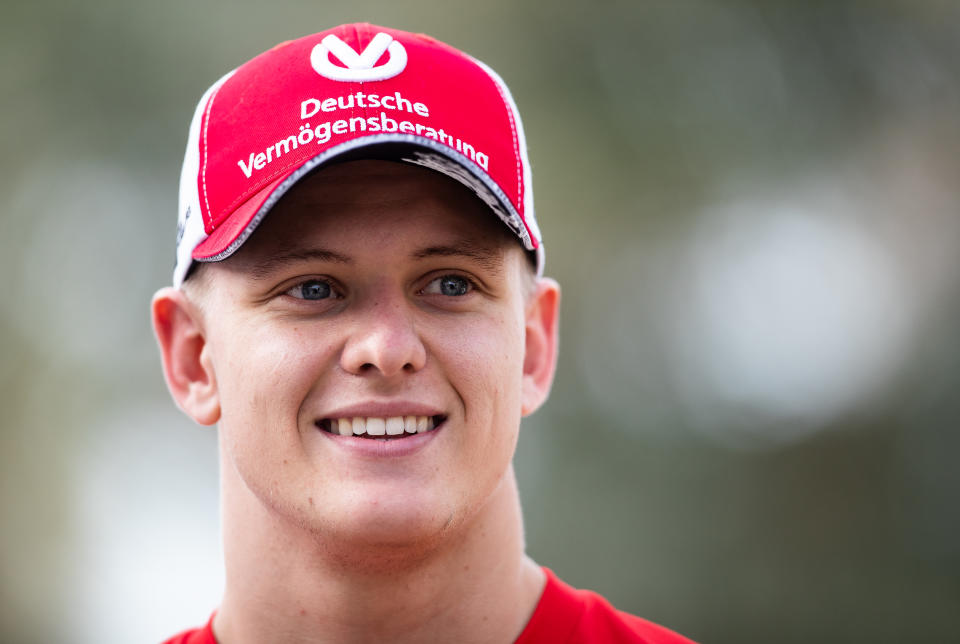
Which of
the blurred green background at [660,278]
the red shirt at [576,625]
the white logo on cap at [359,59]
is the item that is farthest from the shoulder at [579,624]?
the blurred green background at [660,278]

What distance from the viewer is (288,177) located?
5.90ft

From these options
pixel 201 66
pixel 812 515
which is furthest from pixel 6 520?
pixel 812 515

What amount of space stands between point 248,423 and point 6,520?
626 cm

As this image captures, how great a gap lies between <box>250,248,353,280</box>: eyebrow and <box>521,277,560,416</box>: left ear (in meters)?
0.49

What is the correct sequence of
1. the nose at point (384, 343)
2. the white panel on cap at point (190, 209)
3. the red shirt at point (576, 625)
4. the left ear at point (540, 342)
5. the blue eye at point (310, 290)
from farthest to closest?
the left ear at point (540, 342)
the red shirt at point (576, 625)
the white panel on cap at point (190, 209)
the blue eye at point (310, 290)
the nose at point (384, 343)

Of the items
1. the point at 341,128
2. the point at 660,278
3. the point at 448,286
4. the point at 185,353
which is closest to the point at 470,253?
the point at 448,286

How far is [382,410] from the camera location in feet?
5.95

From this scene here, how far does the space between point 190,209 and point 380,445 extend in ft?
1.91

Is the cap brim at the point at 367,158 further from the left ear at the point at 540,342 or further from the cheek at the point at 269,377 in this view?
the left ear at the point at 540,342

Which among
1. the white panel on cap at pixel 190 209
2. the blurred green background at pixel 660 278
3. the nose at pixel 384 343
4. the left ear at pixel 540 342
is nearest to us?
the nose at pixel 384 343

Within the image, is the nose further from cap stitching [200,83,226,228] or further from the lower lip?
cap stitching [200,83,226,228]

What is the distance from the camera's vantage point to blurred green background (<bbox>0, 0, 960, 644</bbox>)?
734 cm

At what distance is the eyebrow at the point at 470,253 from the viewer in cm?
188

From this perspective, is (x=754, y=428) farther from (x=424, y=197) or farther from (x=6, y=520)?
(x=424, y=197)
